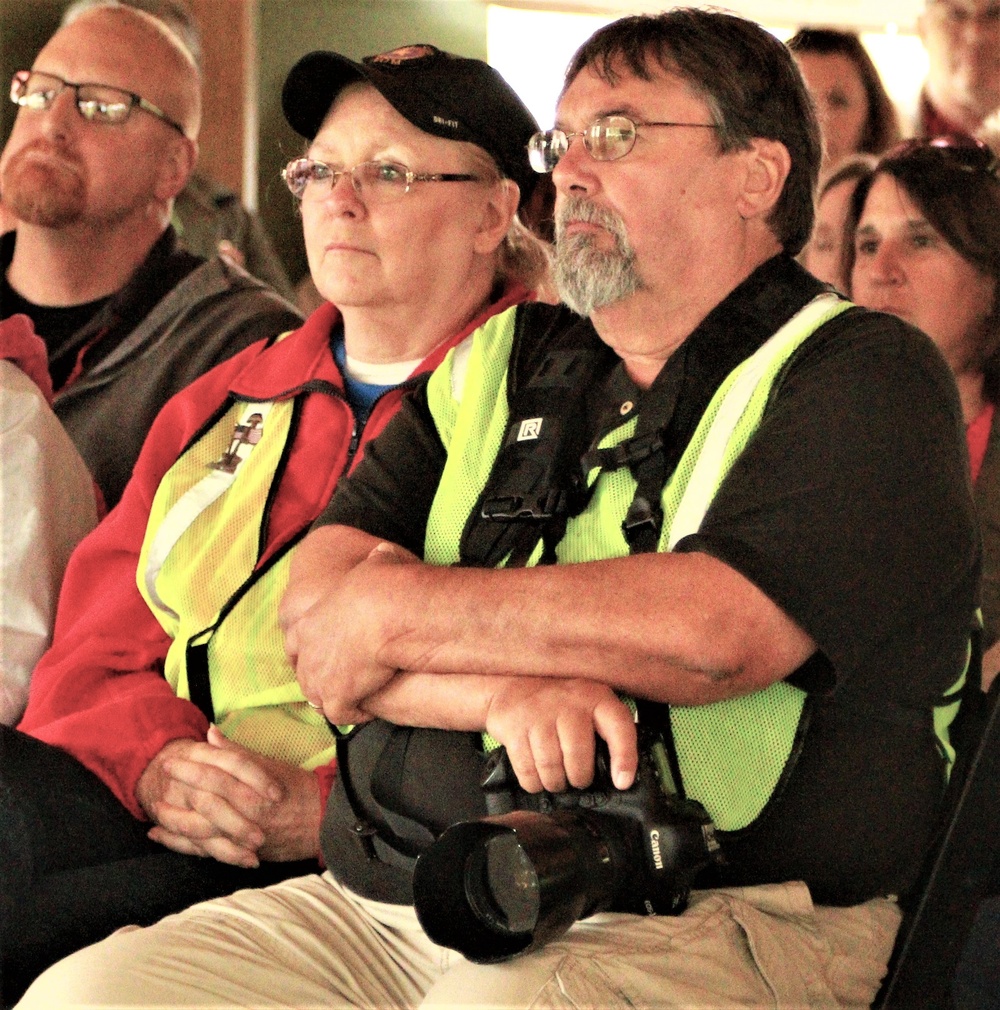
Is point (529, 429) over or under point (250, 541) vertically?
over

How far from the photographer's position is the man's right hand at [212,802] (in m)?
1.78

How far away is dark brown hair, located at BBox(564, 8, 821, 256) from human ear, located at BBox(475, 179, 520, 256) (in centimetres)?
45

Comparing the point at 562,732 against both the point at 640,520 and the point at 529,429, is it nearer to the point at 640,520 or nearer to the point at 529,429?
the point at 640,520

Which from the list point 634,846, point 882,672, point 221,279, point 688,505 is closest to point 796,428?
point 688,505

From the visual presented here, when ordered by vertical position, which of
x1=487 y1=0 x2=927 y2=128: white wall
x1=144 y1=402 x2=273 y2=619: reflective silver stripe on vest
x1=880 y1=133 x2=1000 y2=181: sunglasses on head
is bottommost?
x1=144 y1=402 x2=273 y2=619: reflective silver stripe on vest

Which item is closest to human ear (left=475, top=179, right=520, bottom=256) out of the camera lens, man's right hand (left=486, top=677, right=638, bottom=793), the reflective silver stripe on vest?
the reflective silver stripe on vest

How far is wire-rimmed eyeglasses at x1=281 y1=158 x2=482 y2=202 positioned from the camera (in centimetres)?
210

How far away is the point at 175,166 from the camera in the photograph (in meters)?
2.85

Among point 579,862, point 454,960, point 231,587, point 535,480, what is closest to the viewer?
point 579,862

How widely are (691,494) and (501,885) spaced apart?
0.44 metres

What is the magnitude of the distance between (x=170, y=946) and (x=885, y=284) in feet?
4.84

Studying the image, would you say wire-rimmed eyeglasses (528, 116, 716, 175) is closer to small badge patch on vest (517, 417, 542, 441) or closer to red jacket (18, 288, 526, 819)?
small badge patch on vest (517, 417, 542, 441)

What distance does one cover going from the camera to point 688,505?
1494 mm

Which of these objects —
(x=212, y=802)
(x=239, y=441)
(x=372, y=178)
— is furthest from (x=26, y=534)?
Result: (x=372, y=178)
